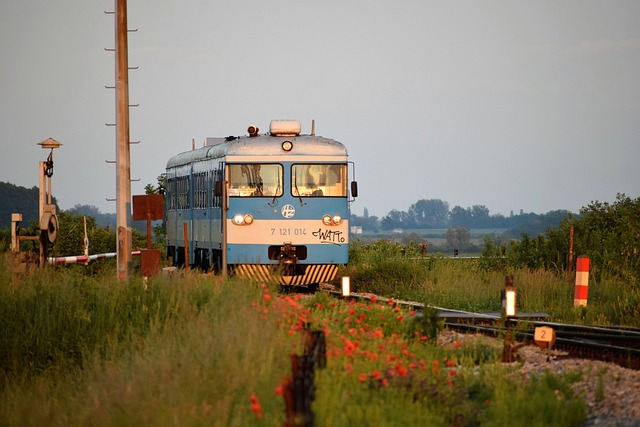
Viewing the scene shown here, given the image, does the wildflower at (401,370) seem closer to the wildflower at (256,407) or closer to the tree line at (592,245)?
the wildflower at (256,407)

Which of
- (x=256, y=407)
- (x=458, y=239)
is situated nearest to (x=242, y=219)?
(x=256, y=407)

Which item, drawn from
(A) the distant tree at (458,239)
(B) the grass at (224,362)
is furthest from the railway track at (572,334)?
(A) the distant tree at (458,239)

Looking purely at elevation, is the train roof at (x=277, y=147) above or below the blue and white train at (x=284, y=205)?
above

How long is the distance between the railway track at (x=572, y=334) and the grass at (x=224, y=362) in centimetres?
104

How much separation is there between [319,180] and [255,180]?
4.35 feet

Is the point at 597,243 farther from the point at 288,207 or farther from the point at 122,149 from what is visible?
the point at 122,149

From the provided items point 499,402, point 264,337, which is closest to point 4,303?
point 264,337

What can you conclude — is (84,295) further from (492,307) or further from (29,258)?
(492,307)

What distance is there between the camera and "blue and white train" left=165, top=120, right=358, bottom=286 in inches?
922

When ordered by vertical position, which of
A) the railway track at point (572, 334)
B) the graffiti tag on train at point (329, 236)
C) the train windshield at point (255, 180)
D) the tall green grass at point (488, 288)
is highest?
the train windshield at point (255, 180)

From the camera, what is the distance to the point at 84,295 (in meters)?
16.3

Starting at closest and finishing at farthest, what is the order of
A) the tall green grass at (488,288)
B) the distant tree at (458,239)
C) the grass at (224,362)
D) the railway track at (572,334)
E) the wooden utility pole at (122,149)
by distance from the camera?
1. the grass at (224,362)
2. the railway track at (572,334)
3. the tall green grass at (488,288)
4. the wooden utility pole at (122,149)
5. the distant tree at (458,239)

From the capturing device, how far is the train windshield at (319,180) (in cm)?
2384

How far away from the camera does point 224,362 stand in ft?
34.2
